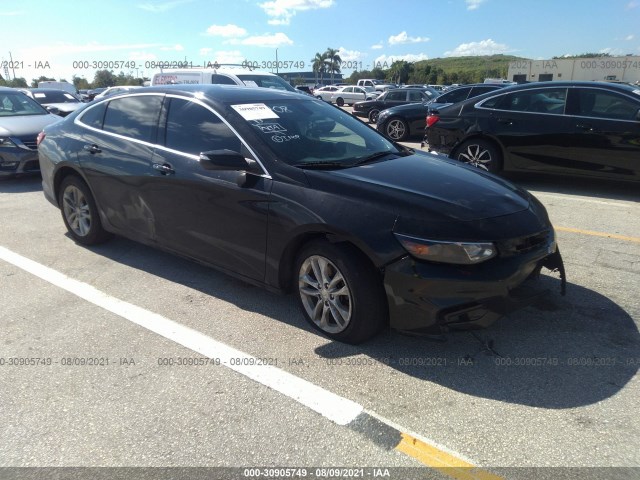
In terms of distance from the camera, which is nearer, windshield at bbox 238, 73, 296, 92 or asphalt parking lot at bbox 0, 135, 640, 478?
asphalt parking lot at bbox 0, 135, 640, 478

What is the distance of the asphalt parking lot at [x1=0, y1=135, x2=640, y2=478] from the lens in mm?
2410

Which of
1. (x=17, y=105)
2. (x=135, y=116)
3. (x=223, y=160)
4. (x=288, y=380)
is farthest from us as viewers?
(x=17, y=105)

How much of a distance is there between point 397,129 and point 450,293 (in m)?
11.1

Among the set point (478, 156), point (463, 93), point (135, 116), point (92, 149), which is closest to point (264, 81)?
point (463, 93)

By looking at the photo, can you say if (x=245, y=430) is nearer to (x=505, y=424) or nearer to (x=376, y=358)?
(x=376, y=358)

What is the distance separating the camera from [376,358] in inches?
125

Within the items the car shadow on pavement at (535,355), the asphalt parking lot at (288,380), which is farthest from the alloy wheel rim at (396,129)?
the car shadow on pavement at (535,355)

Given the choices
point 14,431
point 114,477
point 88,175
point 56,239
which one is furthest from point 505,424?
point 56,239

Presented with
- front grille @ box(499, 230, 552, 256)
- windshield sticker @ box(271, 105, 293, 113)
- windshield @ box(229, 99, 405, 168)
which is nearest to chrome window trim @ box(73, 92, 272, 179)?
windshield @ box(229, 99, 405, 168)

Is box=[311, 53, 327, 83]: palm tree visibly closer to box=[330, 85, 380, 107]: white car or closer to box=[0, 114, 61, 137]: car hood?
box=[330, 85, 380, 107]: white car

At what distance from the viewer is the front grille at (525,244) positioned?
3002 millimetres

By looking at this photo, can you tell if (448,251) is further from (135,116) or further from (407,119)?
(407,119)

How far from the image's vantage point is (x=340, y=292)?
3.21 m

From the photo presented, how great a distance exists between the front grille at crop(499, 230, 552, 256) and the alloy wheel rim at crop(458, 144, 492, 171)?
4.71m
